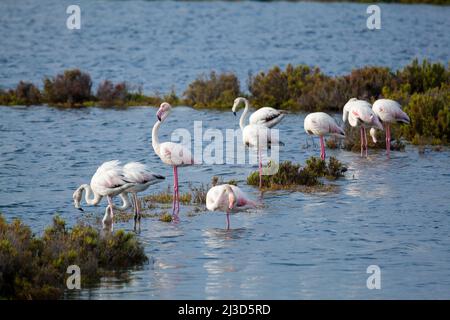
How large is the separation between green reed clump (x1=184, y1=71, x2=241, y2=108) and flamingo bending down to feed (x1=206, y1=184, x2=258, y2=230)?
13020mm

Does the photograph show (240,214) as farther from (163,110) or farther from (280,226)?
(163,110)

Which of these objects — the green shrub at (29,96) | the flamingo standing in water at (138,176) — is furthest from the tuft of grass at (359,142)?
the green shrub at (29,96)

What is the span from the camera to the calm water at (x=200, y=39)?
→ 42406mm

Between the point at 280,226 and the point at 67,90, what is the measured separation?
1489 cm

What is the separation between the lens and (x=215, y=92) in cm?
2855

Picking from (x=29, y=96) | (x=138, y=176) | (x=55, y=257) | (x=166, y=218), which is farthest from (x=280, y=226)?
(x=29, y=96)

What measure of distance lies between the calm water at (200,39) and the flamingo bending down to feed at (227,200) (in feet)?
64.3

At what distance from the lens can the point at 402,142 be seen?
23.0 m

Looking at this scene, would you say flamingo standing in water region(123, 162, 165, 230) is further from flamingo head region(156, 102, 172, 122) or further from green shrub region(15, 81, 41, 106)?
green shrub region(15, 81, 41, 106)

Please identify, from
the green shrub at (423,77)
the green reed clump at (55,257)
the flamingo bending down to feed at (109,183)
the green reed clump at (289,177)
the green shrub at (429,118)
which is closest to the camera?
the green reed clump at (55,257)

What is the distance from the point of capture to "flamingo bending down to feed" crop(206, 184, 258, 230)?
14945 millimetres

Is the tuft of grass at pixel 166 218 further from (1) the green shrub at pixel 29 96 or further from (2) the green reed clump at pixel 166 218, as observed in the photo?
(1) the green shrub at pixel 29 96
